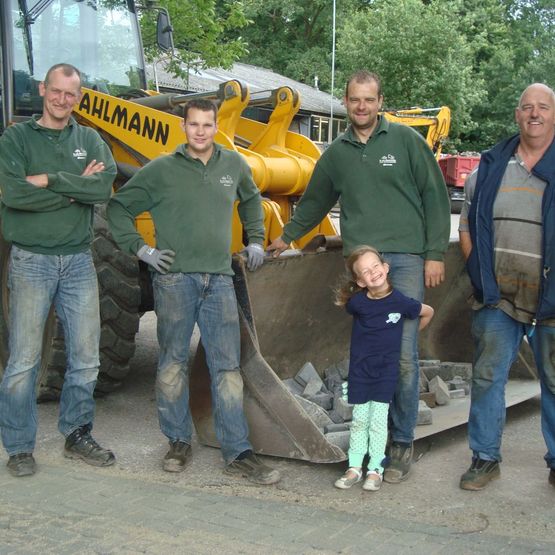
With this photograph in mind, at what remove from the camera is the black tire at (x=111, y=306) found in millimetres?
5238

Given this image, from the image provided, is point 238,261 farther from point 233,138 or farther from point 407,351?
point 233,138

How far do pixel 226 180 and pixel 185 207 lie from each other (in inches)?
10.4

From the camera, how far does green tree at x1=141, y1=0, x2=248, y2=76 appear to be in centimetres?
1439

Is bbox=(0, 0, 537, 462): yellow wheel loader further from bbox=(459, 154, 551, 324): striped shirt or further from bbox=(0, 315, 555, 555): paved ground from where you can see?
bbox=(459, 154, 551, 324): striped shirt

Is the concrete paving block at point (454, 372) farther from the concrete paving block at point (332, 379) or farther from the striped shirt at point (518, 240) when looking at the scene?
the striped shirt at point (518, 240)

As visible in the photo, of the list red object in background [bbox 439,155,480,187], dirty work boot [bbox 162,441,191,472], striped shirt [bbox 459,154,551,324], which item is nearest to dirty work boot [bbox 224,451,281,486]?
dirty work boot [bbox 162,441,191,472]

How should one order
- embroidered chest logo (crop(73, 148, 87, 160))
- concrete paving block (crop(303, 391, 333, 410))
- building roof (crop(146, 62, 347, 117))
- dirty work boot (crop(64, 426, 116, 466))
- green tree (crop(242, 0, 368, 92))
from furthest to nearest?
1. green tree (crop(242, 0, 368, 92))
2. building roof (crop(146, 62, 347, 117))
3. concrete paving block (crop(303, 391, 333, 410))
4. dirty work boot (crop(64, 426, 116, 466))
5. embroidered chest logo (crop(73, 148, 87, 160))

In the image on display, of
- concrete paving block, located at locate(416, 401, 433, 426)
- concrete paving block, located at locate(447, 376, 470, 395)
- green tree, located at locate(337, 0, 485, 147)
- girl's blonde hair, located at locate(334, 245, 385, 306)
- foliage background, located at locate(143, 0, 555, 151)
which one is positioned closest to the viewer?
girl's blonde hair, located at locate(334, 245, 385, 306)

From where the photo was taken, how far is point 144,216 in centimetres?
560

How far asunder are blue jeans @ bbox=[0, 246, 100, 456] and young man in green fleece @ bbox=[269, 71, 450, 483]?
1.45 metres

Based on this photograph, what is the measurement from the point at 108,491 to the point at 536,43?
35799 millimetres

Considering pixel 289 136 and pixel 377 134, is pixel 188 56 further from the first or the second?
pixel 377 134

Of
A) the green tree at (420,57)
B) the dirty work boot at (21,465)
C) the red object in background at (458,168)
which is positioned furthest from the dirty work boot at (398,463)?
the green tree at (420,57)

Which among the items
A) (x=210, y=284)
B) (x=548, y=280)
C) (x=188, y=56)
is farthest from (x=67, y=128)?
(x=188, y=56)
